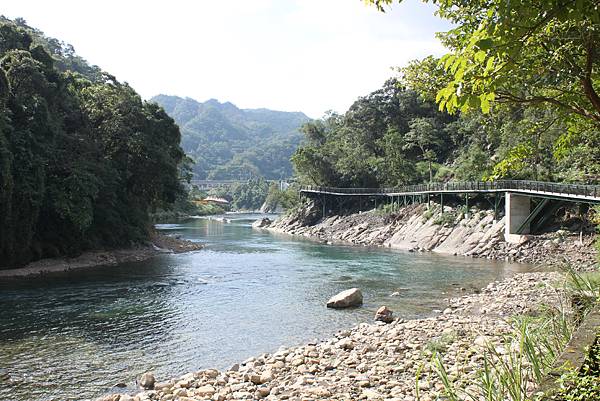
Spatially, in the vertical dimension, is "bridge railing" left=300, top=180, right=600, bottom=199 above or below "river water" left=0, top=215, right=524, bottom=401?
above

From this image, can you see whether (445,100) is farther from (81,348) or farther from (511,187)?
(511,187)

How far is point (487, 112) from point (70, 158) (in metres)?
29.7

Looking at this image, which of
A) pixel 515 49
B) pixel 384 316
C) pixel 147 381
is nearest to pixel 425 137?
pixel 384 316

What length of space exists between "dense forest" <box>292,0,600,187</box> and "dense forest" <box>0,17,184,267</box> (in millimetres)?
19533

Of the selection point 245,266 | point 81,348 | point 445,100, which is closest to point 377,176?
point 245,266

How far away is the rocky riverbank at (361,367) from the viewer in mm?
8188

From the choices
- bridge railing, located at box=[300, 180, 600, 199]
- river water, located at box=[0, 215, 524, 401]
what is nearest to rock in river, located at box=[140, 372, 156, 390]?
river water, located at box=[0, 215, 524, 401]

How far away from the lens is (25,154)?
25359mm

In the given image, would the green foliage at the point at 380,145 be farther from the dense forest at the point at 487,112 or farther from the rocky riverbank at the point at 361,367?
Answer: the rocky riverbank at the point at 361,367

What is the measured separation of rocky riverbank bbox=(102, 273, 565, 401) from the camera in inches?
322

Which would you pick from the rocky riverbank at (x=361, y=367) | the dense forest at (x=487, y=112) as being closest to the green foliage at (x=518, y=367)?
the rocky riverbank at (x=361, y=367)

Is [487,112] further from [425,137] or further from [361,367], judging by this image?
[425,137]

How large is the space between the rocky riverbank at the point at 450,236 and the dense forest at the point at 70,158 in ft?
65.2

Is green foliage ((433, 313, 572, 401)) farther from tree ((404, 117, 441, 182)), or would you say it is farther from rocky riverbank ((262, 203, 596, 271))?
tree ((404, 117, 441, 182))
